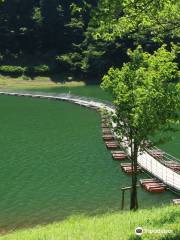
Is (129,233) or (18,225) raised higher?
(129,233)

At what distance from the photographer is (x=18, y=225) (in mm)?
31266

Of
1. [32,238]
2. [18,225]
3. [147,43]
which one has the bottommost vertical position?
[18,225]

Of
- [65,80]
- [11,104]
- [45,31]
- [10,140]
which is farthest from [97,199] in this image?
[45,31]

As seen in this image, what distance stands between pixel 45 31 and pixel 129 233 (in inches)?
4765

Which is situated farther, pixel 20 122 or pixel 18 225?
pixel 20 122

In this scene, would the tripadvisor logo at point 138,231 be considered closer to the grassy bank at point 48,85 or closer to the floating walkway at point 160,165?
the floating walkway at point 160,165

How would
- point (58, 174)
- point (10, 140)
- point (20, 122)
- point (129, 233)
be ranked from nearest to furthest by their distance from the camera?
point (129, 233)
point (58, 174)
point (10, 140)
point (20, 122)

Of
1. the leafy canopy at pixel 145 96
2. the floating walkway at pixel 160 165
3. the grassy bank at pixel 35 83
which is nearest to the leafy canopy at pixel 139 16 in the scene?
the leafy canopy at pixel 145 96

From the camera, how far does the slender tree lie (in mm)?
29969

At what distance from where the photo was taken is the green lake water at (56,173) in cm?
3441

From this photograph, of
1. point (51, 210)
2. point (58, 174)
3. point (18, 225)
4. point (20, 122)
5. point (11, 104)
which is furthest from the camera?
point (11, 104)

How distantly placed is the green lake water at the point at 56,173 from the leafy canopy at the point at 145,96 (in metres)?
6.96

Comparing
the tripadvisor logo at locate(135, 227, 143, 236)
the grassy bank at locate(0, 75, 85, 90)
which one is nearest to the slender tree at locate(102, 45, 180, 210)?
the tripadvisor logo at locate(135, 227, 143, 236)

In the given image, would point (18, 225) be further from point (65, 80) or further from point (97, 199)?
point (65, 80)
